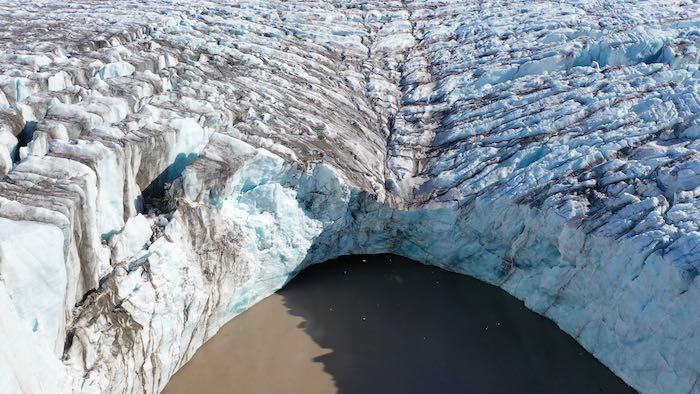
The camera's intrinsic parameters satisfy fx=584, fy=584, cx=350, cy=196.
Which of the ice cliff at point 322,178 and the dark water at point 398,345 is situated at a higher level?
the ice cliff at point 322,178

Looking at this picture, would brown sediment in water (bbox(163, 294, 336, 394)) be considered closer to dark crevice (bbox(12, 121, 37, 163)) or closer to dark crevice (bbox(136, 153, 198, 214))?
dark crevice (bbox(136, 153, 198, 214))

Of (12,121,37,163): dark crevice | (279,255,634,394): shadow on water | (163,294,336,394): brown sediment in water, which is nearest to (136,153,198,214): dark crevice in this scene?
(12,121,37,163): dark crevice

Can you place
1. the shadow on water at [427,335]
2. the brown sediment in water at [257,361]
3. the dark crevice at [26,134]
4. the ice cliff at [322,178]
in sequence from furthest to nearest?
the shadow on water at [427,335]
the dark crevice at [26,134]
the brown sediment in water at [257,361]
the ice cliff at [322,178]

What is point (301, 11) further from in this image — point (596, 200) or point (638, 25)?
point (596, 200)

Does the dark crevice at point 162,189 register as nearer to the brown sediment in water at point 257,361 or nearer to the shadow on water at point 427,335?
the brown sediment in water at point 257,361

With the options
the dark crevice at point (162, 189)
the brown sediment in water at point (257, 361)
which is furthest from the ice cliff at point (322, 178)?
the brown sediment in water at point (257, 361)

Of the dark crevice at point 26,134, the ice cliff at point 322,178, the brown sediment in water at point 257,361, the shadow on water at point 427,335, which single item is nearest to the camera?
the ice cliff at point 322,178

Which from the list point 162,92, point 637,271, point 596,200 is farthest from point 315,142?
point 637,271
